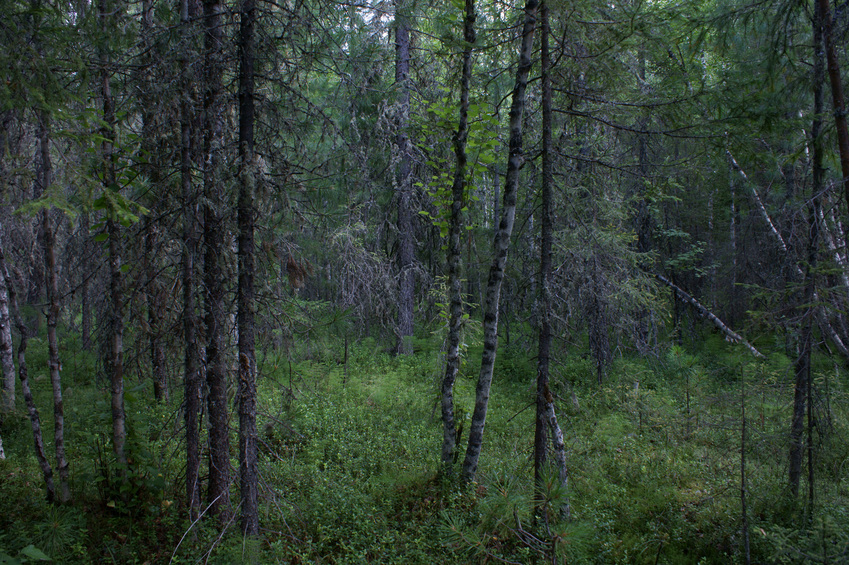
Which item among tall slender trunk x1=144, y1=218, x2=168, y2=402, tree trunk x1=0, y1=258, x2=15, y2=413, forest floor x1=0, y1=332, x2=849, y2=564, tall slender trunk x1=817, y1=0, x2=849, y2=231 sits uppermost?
tall slender trunk x1=817, y1=0, x2=849, y2=231

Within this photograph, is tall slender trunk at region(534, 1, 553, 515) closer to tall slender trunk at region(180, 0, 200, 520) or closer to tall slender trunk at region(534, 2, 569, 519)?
tall slender trunk at region(534, 2, 569, 519)

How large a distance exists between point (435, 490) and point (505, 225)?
3.94m

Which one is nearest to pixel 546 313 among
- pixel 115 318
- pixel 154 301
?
pixel 154 301

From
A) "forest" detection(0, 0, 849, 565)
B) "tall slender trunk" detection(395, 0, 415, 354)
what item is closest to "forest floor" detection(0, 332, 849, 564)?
"forest" detection(0, 0, 849, 565)

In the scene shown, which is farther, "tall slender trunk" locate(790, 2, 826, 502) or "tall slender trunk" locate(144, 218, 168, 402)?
"tall slender trunk" locate(790, 2, 826, 502)

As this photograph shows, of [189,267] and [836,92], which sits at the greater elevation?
[836,92]

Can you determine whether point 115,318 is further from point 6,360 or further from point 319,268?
point 6,360

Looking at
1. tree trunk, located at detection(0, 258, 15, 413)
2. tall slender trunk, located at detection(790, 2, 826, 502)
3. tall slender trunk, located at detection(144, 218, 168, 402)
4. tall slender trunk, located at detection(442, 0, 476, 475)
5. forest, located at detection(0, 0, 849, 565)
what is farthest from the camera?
tree trunk, located at detection(0, 258, 15, 413)

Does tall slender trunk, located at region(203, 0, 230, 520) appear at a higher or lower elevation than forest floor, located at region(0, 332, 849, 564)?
higher

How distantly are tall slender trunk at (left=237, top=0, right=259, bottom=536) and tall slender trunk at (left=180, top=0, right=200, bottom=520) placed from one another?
50 centimetres

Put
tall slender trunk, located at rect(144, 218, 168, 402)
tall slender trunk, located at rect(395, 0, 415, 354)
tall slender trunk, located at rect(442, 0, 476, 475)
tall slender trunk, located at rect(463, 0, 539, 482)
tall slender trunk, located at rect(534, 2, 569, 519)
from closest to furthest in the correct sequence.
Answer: tall slender trunk, located at rect(144, 218, 168, 402)
tall slender trunk, located at rect(534, 2, 569, 519)
tall slender trunk, located at rect(463, 0, 539, 482)
tall slender trunk, located at rect(442, 0, 476, 475)
tall slender trunk, located at rect(395, 0, 415, 354)

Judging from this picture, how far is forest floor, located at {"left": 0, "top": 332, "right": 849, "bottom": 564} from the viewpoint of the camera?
15.3 feet

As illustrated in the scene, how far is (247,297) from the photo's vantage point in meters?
4.75

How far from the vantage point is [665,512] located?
6.41 metres
